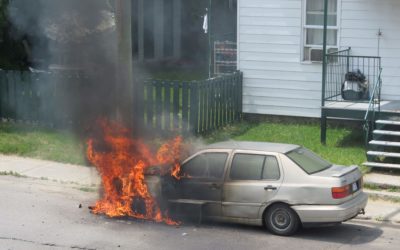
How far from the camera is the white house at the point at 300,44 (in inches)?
657

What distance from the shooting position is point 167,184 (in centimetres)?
1105

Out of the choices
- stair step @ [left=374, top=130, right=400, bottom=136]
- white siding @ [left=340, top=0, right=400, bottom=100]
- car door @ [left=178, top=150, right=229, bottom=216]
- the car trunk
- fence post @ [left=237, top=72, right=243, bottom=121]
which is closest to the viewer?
the car trunk

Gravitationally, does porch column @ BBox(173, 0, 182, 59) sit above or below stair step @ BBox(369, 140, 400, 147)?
above

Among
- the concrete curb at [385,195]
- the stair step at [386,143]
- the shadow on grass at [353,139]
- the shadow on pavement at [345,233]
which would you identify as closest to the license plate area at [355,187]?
the shadow on pavement at [345,233]

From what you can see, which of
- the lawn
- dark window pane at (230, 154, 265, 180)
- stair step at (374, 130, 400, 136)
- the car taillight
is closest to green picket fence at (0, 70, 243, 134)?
the lawn

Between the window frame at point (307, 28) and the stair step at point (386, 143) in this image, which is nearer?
the stair step at point (386, 143)

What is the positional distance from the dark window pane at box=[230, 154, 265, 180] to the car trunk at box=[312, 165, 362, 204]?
789 millimetres

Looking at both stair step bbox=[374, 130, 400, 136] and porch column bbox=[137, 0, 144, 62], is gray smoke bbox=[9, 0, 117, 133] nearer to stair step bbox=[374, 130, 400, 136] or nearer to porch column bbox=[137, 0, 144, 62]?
porch column bbox=[137, 0, 144, 62]

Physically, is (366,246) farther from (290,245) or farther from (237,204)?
(237,204)

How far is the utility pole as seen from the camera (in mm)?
12828

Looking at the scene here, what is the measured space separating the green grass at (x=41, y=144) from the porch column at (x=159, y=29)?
3.98 m

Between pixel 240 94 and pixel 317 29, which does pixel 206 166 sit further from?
pixel 317 29

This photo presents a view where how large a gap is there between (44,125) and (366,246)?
31.2 ft

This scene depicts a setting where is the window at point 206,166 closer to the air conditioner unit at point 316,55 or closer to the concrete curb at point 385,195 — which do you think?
the concrete curb at point 385,195
